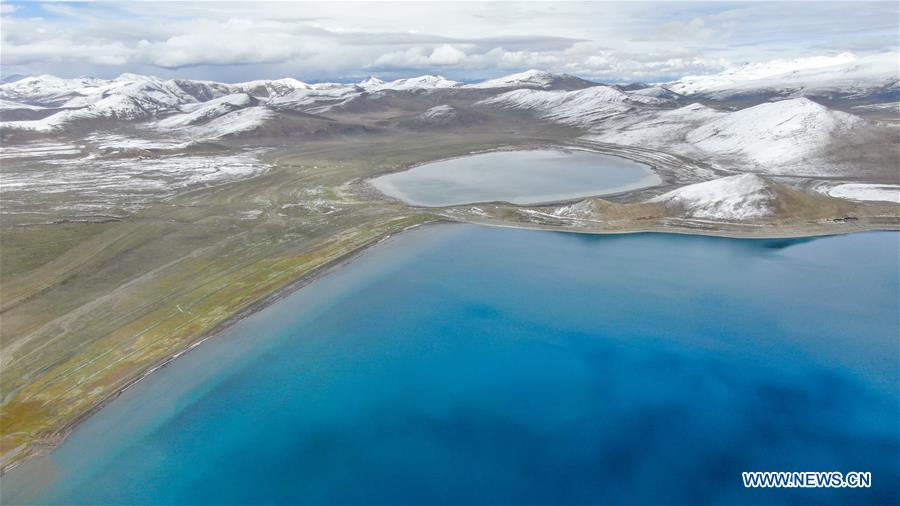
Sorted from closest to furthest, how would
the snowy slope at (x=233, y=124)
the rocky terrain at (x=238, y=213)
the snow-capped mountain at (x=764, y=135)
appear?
the rocky terrain at (x=238, y=213)
the snow-capped mountain at (x=764, y=135)
the snowy slope at (x=233, y=124)

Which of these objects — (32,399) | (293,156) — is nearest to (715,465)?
(32,399)

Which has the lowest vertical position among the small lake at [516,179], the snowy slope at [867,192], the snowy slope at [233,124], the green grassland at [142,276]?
the green grassland at [142,276]

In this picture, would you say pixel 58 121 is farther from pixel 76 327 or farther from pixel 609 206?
pixel 609 206

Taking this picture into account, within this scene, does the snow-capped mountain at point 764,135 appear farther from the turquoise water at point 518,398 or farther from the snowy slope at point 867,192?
the turquoise water at point 518,398

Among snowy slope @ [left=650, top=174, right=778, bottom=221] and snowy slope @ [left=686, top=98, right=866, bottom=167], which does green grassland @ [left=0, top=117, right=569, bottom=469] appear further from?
snowy slope @ [left=686, top=98, right=866, bottom=167]

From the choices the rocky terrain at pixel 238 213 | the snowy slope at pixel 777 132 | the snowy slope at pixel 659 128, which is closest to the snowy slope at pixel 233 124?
the rocky terrain at pixel 238 213

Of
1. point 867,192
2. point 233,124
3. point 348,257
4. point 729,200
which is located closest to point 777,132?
point 867,192
